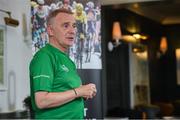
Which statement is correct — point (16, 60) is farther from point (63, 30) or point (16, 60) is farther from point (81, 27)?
point (63, 30)

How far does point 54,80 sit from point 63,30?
334 millimetres

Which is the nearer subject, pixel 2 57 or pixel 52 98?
pixel 52 98

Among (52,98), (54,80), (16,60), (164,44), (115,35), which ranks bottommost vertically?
(52,98)

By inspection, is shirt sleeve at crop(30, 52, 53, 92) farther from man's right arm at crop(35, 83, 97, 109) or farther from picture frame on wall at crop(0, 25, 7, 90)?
picture frame on wall at crop(0, 25, 7, 90)

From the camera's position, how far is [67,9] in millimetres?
2441

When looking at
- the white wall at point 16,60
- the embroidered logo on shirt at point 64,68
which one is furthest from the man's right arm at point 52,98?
the white wall at point 16,60

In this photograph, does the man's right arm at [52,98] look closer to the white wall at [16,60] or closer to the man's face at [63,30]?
the man's face at [63,30]

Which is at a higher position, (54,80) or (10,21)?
(10,21)

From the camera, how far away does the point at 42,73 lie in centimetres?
216

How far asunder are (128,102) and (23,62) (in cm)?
222

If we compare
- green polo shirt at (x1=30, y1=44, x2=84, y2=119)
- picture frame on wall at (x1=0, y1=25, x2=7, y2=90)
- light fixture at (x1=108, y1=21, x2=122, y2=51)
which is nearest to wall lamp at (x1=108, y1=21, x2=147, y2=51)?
light fixture at (x1=108, y1=21, x2=122, y2=51)

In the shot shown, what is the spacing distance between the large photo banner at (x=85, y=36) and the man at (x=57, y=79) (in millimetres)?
213

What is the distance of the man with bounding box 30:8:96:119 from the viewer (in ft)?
6.98

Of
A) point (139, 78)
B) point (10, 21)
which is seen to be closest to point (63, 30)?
point (10, 21)
